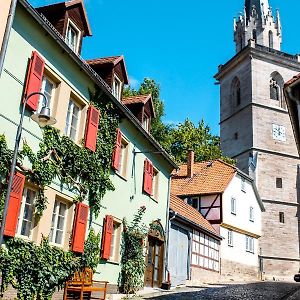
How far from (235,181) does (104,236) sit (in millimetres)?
18942

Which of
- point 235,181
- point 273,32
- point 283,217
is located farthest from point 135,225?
point 273,32

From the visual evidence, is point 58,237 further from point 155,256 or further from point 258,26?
point 258,26

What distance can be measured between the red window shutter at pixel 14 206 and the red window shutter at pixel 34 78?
1.69 metres

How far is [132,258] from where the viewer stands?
48.2 feet

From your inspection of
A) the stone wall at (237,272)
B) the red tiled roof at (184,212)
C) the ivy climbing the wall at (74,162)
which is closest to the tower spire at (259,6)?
the stone wall at (237,272)

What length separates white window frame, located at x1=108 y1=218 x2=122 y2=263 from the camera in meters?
13.9

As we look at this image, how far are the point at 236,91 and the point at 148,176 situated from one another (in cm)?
3453

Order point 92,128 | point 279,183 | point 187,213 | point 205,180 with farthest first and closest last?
point 279,183 → point 205,180 → point 187,213 → point 92,128

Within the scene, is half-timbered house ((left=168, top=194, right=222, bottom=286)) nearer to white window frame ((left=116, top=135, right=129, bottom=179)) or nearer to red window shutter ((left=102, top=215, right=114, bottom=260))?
white window frame ((left=116, top=135, right=129, bottom=179))

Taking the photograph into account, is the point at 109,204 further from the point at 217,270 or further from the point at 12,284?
the point at 217,270

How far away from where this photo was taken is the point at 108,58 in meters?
14.6

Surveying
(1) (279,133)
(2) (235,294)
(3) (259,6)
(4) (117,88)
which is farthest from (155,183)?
(3) (259,6)

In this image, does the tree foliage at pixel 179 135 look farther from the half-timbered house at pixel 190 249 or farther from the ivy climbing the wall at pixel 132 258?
the ivy climbing the wall at pixel 132 258

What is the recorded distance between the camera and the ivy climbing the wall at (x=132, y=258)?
47.0ft
